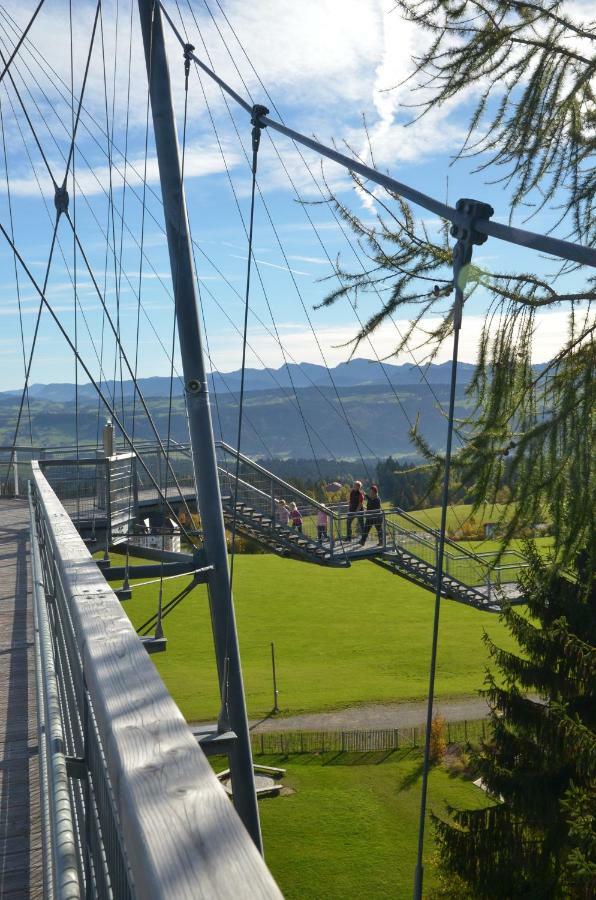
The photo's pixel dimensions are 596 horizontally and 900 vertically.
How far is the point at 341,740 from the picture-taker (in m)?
21.1

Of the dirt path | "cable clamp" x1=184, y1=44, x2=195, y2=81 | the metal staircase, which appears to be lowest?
the dirt path

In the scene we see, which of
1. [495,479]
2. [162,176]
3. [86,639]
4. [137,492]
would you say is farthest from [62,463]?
[86,639]

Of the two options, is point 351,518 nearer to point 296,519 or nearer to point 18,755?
point 296,519

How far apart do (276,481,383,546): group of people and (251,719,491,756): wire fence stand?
21.2 feet

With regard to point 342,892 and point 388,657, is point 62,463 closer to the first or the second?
point 342,892

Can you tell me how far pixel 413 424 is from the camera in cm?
529

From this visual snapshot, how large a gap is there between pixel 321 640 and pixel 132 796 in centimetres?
3073

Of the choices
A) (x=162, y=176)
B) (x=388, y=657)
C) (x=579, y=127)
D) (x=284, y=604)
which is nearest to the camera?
(x=579, y=127)

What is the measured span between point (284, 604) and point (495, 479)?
32313mm

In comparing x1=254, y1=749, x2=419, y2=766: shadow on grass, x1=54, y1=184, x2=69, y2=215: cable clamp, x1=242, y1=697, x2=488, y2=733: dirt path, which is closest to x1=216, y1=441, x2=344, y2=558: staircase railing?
x1=54, y1=184, x2=69, y2=215: cable clamp

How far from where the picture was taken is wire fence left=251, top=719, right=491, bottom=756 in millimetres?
20844

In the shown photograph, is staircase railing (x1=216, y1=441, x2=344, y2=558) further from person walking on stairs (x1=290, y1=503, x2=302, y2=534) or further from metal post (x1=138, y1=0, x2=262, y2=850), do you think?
metal post (x1=138, y1=0, x2=262, y2=850)

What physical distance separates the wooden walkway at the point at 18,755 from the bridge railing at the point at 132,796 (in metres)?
0.32

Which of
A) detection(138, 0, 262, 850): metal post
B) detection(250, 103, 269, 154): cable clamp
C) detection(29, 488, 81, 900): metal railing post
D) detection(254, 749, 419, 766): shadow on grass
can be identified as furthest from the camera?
detection(254, 749, 419, 766): shadow on grass
